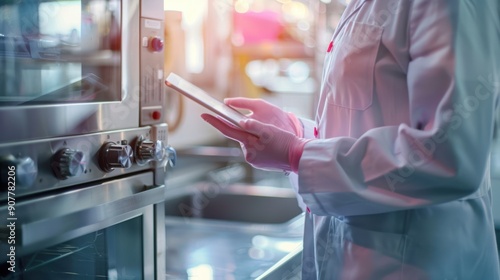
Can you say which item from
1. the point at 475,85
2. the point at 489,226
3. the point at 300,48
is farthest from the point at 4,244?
the point at 300,48

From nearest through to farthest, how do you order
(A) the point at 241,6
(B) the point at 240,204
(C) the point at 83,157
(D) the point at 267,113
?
(C) the point at 83,157, (D) the point at 267,113, (B) the point at 240,204, (A) the point at 241,6

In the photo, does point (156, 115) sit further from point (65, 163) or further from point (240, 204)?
point (240, 204)

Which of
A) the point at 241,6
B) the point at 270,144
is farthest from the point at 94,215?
the point at 241,6

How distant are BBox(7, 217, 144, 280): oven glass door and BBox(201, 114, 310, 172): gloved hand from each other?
0.27 metres

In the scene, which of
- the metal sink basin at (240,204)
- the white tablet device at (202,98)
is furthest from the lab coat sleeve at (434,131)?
the metal sink basin at (240,204)

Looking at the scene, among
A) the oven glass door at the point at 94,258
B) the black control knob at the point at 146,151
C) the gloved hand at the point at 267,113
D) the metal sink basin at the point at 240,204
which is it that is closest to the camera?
the oven glass door at the point at 94,258

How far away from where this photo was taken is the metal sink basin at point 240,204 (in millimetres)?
2459

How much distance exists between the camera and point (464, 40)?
91 cm

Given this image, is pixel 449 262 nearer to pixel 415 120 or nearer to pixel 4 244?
pixel 415 120

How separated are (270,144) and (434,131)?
1.07 feet

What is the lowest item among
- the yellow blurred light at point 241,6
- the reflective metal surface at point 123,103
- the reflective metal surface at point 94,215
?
the reflective metal surface at point 94,215

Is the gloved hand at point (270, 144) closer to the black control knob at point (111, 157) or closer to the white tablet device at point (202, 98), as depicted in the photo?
the white tablet device at point (202, 98)

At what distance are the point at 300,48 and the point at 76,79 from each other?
9.85 ft

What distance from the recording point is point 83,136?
0.89 m
